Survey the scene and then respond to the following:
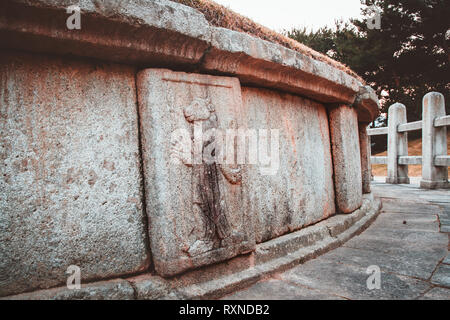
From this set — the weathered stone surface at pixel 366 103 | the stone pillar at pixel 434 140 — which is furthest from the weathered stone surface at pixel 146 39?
the stone pillar at pixel 434 140

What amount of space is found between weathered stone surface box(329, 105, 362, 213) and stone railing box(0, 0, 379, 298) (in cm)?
108

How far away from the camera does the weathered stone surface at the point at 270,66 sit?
175cm

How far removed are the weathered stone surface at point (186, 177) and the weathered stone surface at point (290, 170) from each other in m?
0.24

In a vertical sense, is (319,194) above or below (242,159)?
below

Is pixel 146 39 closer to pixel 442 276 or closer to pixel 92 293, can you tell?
pixel 92 293

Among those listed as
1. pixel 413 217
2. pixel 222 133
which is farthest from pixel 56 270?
pixel 413 217

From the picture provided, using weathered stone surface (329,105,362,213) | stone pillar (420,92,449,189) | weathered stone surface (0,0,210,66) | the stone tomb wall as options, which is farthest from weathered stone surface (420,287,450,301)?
stone pillar (420,92,449,189)

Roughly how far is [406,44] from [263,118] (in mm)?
16942

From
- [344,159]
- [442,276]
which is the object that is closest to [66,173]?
[442,276]

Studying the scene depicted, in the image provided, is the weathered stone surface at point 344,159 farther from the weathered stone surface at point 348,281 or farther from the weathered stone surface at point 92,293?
the weathered stone surface at point 92,293

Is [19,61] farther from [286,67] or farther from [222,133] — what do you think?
[286,67]
